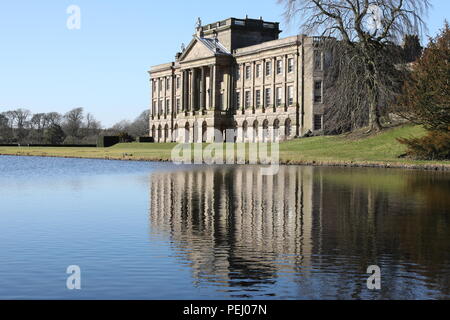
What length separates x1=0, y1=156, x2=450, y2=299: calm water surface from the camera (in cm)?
1159

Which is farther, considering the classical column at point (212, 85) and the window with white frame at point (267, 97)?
the classical column at point (212, 85)

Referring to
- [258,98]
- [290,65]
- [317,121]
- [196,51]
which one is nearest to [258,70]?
[258,98]

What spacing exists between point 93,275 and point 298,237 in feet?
19.1

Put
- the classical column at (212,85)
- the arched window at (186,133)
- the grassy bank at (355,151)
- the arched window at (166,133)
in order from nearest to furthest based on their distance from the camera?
the grassy bank at (355,151) → the classical column at (212,85) → the arched window at (186,133) → the arched window at (166,133)

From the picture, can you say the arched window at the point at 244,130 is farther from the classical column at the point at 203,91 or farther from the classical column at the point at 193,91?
the classical column at the point at 193,91

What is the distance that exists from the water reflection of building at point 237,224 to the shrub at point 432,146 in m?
18.7

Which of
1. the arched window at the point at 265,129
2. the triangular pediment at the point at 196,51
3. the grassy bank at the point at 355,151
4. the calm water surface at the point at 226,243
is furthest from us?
the triangular pediment at the point at 196,51

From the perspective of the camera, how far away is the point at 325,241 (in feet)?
52.7

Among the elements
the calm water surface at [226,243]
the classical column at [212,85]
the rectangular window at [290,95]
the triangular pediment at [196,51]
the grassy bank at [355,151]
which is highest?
the triangular pediment at [196,51]

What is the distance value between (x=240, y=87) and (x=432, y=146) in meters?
56.1

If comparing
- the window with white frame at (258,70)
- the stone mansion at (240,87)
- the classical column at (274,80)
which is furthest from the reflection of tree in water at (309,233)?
the window with white frame at (258,70)

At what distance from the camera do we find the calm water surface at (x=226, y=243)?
11594 mm
